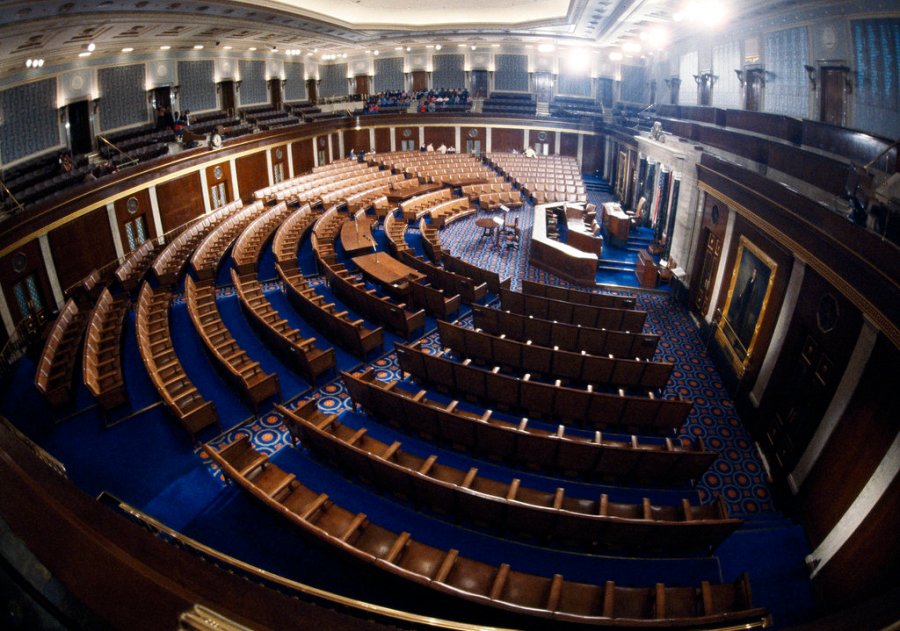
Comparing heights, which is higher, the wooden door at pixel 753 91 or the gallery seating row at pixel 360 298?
the wooden door at pixel 753 91

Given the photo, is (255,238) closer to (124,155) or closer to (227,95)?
(124,155)

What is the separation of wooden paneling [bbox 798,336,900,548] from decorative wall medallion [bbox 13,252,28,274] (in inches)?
478

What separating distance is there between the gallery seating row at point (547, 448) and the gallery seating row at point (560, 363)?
1.07 m

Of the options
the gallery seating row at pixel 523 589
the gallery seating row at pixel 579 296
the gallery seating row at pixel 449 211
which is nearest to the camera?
the gallery seating row at pixel 523 589

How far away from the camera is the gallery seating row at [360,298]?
25.8 ft

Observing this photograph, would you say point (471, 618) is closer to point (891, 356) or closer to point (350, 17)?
point (891, 356)

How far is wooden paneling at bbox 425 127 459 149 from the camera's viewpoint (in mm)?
22547

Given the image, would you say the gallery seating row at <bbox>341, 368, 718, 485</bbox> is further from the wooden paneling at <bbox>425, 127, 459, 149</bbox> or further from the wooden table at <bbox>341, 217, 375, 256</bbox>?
the wooden paneling at <bbox>425, 127, 459, 149</bbox>

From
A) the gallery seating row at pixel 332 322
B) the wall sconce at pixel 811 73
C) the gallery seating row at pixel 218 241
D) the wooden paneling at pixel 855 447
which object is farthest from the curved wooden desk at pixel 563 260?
the gallery seating row at pixel 218 241

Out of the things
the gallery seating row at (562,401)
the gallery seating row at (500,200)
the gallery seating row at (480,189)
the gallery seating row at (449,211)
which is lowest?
the gallery seating row at (562,401)

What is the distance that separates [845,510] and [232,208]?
14677mm

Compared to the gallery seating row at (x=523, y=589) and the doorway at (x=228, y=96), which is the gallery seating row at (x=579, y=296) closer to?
the gallery seating row at (x=523, y=589)

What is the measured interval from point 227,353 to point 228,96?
52.8ft

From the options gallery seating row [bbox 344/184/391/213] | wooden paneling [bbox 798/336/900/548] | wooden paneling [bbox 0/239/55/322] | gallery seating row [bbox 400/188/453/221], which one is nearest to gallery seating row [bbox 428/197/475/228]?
gallery seating row [bbox 400/188/453/221]
